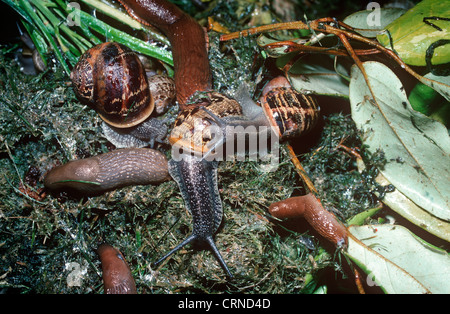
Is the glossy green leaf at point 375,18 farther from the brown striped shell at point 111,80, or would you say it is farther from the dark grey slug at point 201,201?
the brown striped shell at point 111,80

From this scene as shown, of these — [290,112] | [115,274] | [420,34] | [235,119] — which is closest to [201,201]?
[235,119]

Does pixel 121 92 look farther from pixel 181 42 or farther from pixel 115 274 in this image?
pixel 115 274

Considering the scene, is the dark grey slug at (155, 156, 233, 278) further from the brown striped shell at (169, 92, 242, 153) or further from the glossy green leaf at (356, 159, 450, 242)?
the glossy green leaf at (356, 159, 450, 242)

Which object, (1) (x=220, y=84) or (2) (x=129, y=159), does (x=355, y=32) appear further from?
(2) (x=129, y=159)

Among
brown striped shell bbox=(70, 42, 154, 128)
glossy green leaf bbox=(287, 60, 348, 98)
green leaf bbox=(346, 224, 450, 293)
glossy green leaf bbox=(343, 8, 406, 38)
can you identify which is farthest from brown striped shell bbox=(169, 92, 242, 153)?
green leaf bbox=(346, 224, 450, 293)
